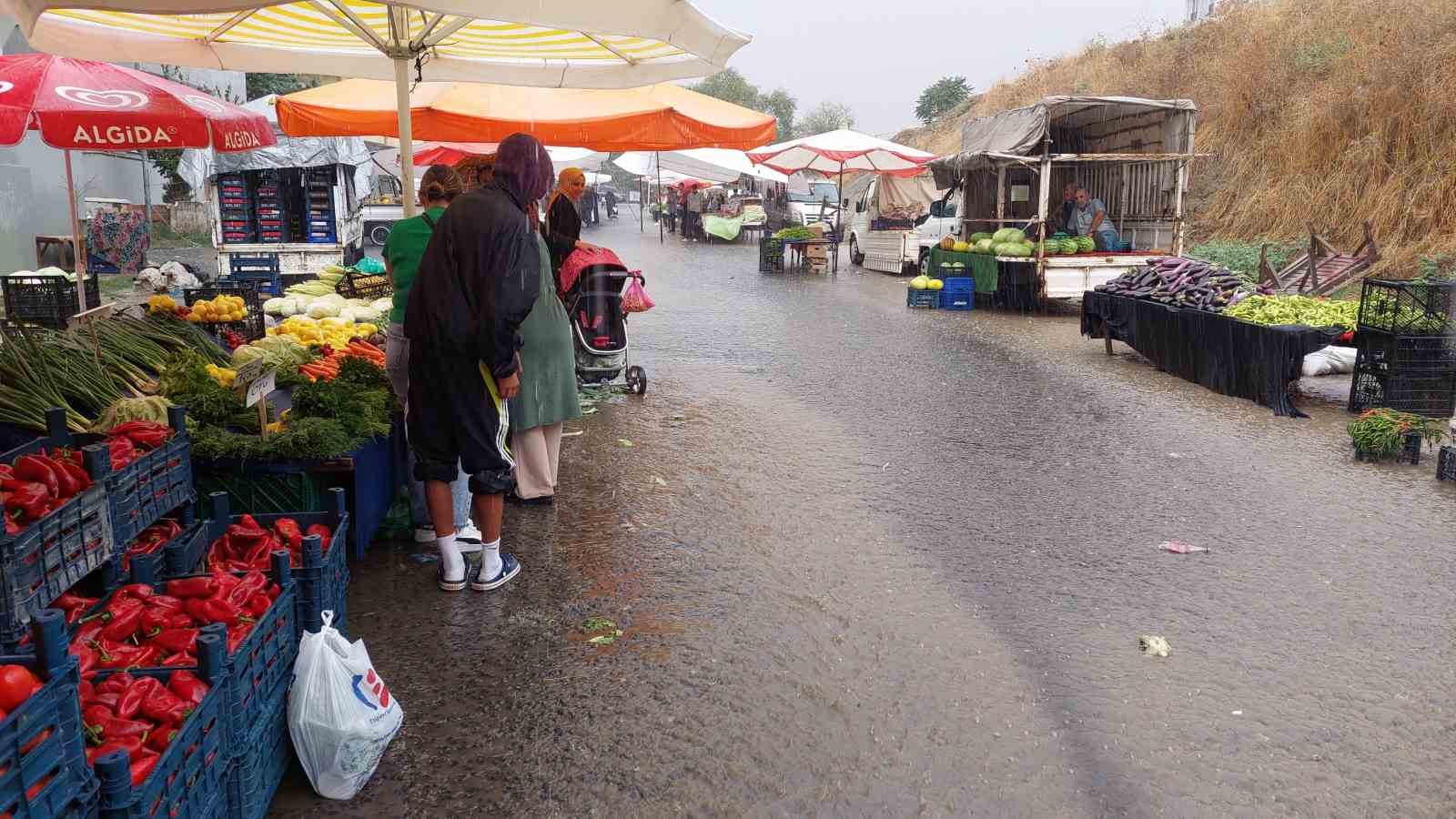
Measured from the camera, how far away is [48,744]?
6.52ft

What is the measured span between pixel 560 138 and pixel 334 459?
606 cm

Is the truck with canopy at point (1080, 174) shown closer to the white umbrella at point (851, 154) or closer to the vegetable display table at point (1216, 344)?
the white umbrella at point (851, 154)

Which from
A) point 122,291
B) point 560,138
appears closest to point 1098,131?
point 560,138

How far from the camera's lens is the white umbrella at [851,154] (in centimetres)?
2323

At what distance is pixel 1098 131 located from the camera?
18297mm

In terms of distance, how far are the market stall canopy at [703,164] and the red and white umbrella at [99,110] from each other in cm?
2552

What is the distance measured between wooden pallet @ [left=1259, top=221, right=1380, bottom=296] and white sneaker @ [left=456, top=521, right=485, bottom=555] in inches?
469

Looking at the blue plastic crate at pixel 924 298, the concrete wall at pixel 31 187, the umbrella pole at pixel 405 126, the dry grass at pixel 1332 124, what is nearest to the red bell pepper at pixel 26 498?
A: the umbrella pole at pixel 405 126

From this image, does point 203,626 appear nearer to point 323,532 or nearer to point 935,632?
point 323,532

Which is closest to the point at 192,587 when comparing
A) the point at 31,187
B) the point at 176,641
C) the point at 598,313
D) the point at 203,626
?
the point at 203,626

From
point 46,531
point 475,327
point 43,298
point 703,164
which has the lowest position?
point 46,531

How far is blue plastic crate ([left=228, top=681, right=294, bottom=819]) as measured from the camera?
2.73 m

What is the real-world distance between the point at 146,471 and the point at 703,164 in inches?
1563

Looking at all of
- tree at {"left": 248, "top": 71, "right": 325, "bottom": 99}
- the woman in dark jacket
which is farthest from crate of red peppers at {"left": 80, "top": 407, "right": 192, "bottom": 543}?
tree at {"left": 248, "top": 71, "right": 325, "bottom": 99}
